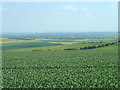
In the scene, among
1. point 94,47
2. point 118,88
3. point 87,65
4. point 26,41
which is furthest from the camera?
point 26,41

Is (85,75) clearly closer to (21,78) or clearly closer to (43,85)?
(43,85)

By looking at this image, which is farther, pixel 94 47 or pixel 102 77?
pixel 94 47

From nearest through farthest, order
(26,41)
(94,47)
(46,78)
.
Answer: (46,78), (94,47), (26,41)

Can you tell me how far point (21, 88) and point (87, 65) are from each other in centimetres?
781

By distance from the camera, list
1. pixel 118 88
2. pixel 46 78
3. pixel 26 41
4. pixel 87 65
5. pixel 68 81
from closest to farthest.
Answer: pixel 118 88
pixel 68 81
pixel 46 78
pixel 87 65
pixel 26 41

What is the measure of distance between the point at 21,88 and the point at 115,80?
5.82 metres

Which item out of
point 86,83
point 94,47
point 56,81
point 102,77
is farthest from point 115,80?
point 94,47

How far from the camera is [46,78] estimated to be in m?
11.8

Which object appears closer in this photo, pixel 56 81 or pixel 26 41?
pixel 56 81

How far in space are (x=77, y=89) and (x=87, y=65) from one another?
666 cm

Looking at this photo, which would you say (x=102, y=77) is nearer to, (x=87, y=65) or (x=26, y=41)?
(x=87, y=65)

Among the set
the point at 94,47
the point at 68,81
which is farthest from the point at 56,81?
the point at 94,47

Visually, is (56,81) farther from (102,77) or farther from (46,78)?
(102,77)

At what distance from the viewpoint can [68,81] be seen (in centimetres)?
1109
